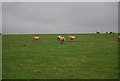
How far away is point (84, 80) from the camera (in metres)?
14.4

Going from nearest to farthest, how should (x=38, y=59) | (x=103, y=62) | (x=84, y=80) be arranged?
1. (x=84, y=80)
2. (x=103, y=62)
3. (x=38, y=59)

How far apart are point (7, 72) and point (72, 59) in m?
6.86

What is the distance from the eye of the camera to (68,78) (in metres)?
14.8

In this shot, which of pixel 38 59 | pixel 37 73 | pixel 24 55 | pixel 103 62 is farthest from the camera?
pixel 24 55

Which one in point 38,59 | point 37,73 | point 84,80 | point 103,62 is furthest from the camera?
point 38,59

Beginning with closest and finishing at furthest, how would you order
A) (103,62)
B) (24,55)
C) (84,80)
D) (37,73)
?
(84,80) < (37,73) < (103,62) < (24,55)

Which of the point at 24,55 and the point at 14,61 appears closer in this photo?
the point at 14,61

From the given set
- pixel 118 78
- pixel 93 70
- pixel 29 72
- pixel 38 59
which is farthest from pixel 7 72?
pixel 118 78

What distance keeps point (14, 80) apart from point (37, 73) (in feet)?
6.98

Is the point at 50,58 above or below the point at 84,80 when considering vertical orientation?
below

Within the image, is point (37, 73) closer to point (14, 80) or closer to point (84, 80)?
point (14, 80)

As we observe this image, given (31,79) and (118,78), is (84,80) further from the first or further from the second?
(31,79)

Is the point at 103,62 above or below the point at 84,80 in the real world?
below

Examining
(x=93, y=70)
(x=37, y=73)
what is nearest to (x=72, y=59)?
(x=93, y=70)
